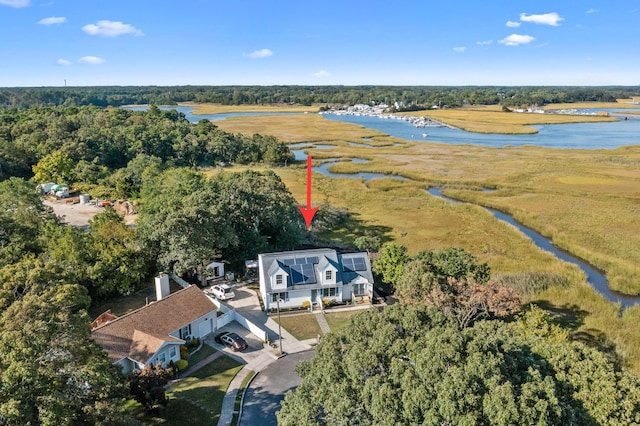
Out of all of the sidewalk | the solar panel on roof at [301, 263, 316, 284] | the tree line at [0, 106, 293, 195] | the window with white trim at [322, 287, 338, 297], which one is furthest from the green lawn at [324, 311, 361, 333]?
the tree line at [0, 106, 293, 195]

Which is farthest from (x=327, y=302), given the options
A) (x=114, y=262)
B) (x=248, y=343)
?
(x=114, y=262)

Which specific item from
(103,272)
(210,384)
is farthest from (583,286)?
(103,272)

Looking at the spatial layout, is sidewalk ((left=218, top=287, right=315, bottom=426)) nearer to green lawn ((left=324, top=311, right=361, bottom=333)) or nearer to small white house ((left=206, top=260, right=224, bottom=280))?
green lawn ((left=324, top=311, right=361, bottom=333))

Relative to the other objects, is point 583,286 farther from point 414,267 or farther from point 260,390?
point 260,390

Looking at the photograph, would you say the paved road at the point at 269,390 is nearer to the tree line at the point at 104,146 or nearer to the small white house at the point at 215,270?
the small white house at the point at 215,270

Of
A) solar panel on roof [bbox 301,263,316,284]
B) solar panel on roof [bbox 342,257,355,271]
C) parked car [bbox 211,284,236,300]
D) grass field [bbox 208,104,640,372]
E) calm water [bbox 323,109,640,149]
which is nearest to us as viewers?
solar panel on roof [bbox 301,263,316,284]

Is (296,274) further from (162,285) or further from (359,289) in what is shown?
(162,285)
